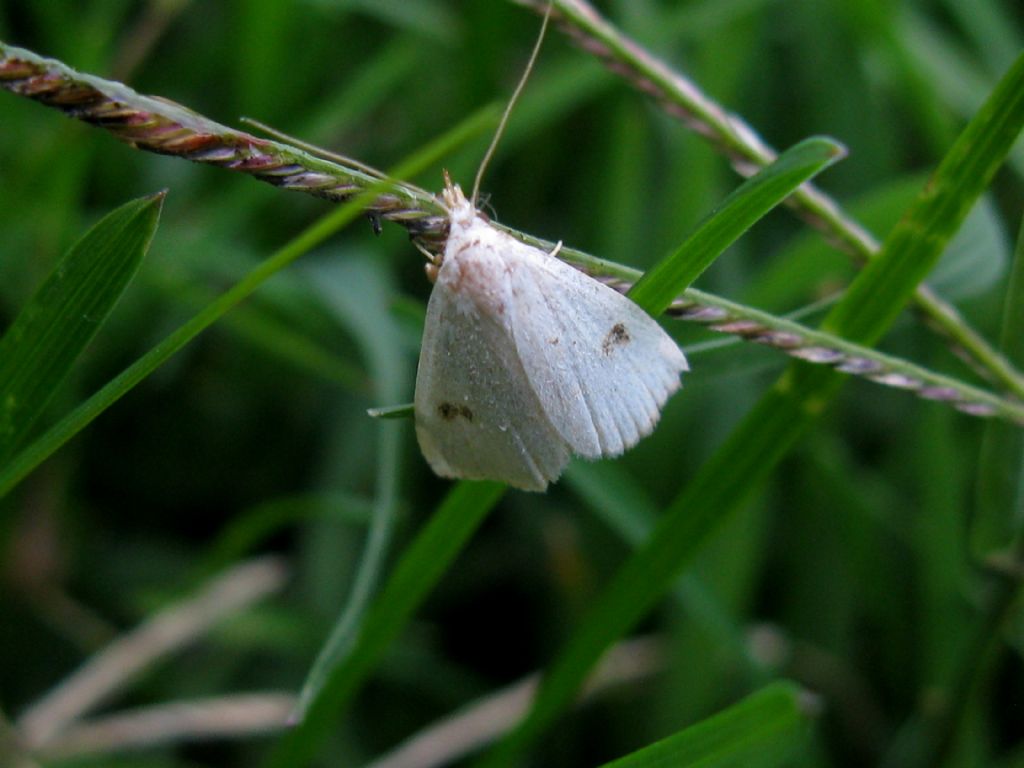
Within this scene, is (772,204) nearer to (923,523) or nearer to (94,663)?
(923,523)

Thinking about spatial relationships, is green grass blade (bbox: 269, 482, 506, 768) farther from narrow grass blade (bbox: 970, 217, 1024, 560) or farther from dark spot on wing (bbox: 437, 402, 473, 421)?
narrow grass blade (bbox: 970, 217, 1024, 560)

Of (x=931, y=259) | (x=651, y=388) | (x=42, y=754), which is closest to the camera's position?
(x=931, y=259)

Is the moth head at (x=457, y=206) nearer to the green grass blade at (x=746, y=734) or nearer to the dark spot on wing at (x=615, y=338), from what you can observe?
the dark spot on wing at (x=615, y=338)

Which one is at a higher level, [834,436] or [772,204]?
[772,204]

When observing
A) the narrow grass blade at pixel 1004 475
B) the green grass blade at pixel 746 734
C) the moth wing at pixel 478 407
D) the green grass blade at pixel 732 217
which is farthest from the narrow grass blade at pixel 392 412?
the narrow grass blade at pixel 1004 475

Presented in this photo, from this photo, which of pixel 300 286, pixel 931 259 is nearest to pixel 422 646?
pixel 300 286

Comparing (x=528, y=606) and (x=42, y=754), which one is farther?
(x=528, y=606)

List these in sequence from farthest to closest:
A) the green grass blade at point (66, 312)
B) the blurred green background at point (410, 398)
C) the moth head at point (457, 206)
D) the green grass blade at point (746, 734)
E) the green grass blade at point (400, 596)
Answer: the blurred green background at point (410, 398) → the moth head at point (457, 206) → the green grass blade at point (400, 596) → the green grass blade at point (746, 734) → the green grass blade at point (66, 312)
